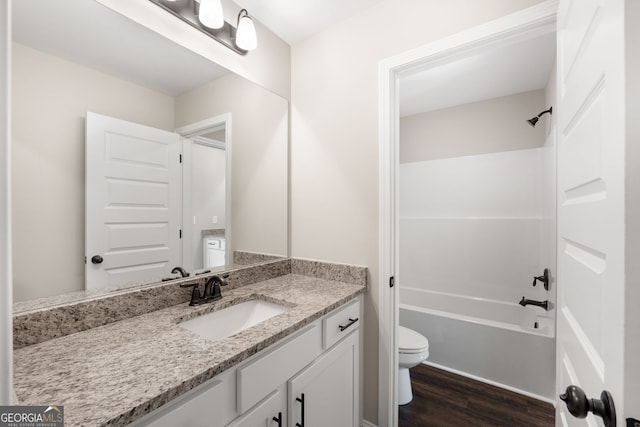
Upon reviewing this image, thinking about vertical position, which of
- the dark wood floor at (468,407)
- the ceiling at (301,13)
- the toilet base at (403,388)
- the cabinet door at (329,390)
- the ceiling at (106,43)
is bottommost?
the dark wood floor at (468,407)

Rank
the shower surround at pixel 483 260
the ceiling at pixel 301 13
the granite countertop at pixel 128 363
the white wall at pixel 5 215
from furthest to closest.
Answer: the shower surround at pixel 483 260 < the ceiling at pixel 301 13 < the granite countertop at pixel 128 363 < the white wall at pixel 5 215

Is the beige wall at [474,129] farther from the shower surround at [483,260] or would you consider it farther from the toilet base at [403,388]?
the toilet base at [403,388]

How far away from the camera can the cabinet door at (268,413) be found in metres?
0.86

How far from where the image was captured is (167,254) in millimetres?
1270

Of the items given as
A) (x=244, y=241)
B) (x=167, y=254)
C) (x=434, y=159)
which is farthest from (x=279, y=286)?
(x=434, y=159)

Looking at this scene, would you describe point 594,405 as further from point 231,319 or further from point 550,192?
point 550,192

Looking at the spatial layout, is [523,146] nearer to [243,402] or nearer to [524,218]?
[524,218]

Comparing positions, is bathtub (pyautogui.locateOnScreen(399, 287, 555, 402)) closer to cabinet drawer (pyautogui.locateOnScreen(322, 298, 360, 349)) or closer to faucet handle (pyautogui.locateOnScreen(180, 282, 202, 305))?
cabinet drawer (pyautogui.locateOnScreen(322, 298, 360, 349))

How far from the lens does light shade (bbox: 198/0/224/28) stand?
1.30 m

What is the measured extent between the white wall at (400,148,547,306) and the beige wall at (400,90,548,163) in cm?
9

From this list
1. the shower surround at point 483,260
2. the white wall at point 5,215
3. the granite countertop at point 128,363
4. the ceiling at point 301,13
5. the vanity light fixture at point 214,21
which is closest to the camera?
the white wall at point 5,215

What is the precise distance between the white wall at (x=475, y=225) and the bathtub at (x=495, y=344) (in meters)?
0.16

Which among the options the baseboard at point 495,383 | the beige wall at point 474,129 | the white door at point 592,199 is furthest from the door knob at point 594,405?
the beige wall at point 474,129

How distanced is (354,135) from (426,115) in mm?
1780
